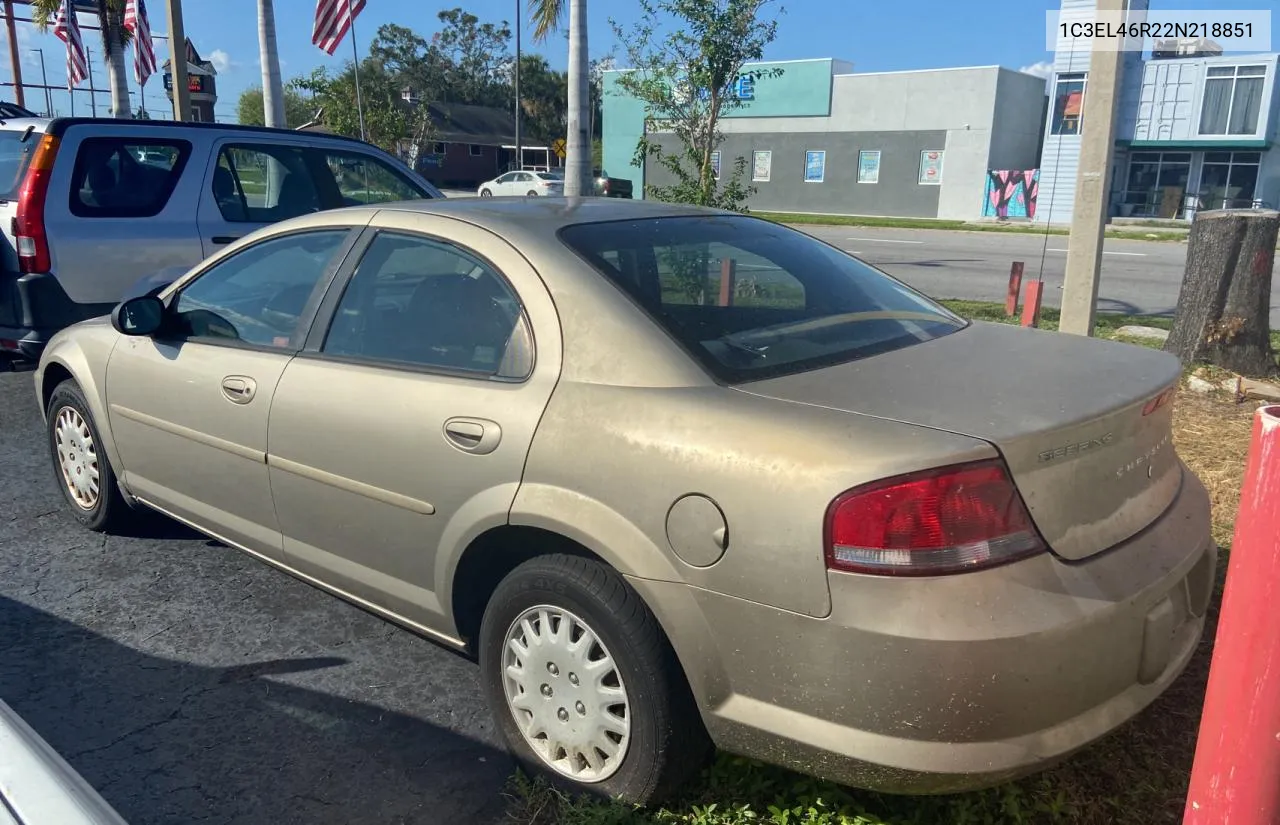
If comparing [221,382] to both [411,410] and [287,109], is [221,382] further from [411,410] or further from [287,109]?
[287,109]

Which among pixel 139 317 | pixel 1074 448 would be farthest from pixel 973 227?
pixel 1074 448

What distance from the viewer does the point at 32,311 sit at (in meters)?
6.12

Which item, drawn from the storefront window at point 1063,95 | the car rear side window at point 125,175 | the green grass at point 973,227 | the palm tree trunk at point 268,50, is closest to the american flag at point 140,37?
the palm tree trunk at point 268,50

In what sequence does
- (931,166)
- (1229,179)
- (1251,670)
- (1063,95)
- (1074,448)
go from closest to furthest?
(1251,670)
(1074,448)
(1229,179)
(1063,95)
(931,166)

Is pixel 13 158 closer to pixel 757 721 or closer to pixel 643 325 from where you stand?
pixel 643 325

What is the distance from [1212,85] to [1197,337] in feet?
109

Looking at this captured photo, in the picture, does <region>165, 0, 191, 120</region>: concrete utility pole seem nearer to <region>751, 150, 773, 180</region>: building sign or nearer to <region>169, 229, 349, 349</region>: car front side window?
<region>169, 229, 349, 349</region>: car front side window

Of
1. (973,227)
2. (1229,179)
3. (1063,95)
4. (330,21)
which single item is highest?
(1063,95)

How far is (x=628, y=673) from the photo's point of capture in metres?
2.44

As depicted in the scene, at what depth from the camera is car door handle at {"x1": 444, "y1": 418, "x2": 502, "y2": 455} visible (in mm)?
2688

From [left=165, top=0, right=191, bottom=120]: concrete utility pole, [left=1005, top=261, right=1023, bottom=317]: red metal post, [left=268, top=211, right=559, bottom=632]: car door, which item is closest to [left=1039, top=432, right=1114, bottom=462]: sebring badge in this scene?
[left=268, top=211, right=559, bottom=632]: car door

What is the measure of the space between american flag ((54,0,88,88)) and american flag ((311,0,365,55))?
9047mm

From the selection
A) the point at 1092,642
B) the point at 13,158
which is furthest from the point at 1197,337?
the point at 13,158

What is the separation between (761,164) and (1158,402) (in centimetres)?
4172
